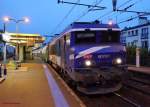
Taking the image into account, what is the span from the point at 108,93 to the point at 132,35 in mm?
64448

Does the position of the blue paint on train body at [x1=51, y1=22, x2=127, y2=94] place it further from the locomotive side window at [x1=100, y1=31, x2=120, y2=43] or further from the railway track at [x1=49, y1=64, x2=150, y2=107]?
the railway track at [x1=49, y1=64, x2=150, y2=107]

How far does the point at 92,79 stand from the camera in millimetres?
16109

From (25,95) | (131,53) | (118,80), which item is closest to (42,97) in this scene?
(25,95)

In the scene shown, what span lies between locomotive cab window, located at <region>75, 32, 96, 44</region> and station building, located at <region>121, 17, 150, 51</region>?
5118 cm

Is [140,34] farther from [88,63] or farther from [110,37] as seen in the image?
[88,63]

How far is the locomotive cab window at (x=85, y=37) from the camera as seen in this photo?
1772 centimetres

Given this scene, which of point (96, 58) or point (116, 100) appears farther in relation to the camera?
point (96, 58)

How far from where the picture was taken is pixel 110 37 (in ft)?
58.7

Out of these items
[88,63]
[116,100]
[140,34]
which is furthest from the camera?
[140,34]

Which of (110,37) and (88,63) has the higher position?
(110,37)

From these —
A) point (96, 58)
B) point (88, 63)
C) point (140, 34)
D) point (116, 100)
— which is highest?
point (140, 34)

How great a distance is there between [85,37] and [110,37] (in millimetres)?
1144

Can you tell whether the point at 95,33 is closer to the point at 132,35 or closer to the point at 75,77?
the point at 75,77

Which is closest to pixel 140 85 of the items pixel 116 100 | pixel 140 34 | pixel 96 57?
pixel 96 57
